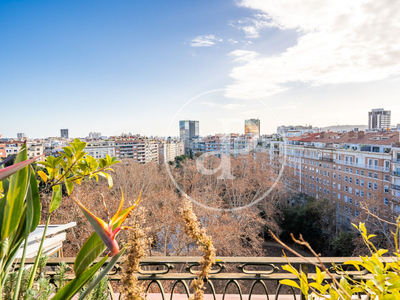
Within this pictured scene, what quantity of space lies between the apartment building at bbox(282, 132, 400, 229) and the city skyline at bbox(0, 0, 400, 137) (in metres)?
4.08

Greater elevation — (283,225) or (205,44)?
(205,44)

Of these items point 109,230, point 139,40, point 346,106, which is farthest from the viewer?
point 346,106

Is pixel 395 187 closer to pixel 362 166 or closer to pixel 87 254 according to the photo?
pixel 362 166

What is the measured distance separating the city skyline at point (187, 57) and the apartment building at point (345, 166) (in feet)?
13.4

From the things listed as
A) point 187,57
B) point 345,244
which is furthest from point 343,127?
point 187,57

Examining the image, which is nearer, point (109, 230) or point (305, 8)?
point (109, 230)

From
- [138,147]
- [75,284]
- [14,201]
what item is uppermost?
[14,201]

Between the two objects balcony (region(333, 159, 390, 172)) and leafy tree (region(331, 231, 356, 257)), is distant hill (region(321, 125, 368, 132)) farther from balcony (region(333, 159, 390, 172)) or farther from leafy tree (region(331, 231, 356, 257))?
leafy tree (region(331, 231, 356, 257))

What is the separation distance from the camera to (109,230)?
302mm

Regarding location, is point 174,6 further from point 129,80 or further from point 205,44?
point 129,80

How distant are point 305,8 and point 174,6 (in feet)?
9.72

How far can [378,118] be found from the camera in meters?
17.2

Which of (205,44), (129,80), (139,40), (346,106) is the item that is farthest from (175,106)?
(346,106)

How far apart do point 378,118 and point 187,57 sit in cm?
1795
